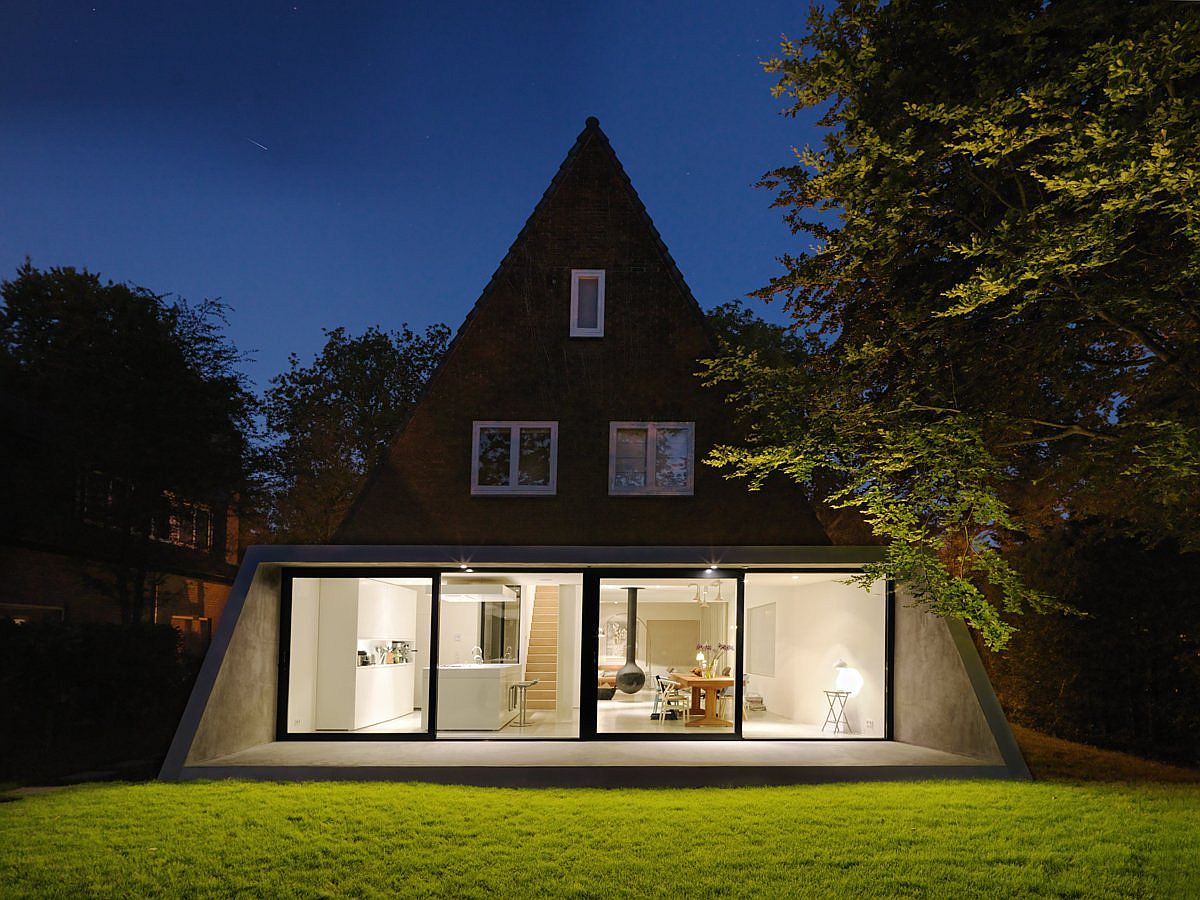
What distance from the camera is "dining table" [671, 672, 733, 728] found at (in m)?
14.6

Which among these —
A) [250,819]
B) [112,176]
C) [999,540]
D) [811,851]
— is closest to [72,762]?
[250,819]

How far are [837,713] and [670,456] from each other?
4.88 m

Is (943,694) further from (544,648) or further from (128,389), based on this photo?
(128,389)

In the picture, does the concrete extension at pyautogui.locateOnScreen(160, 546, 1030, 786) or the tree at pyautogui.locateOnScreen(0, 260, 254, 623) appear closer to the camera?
the concrete extension at pyautogui.locateOnScreen(160, 546, 1030, 786)

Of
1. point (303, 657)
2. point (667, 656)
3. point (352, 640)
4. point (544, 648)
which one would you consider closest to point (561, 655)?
point (544, 648)

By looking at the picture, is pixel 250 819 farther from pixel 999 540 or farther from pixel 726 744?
pixel 999 540

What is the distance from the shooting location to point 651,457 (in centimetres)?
1511

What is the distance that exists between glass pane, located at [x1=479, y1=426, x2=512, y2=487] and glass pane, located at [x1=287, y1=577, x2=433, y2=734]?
1816mm

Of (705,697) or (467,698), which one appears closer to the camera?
(467,698)

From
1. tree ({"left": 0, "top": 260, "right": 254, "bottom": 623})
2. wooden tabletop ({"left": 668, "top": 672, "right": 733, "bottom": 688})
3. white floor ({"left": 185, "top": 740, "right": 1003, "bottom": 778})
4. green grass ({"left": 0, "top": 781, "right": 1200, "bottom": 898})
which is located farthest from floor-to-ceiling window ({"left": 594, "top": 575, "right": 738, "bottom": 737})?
tree ({"left": 0, "top": 260, "right": 254, "bottom": 623})

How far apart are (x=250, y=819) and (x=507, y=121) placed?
452 feet

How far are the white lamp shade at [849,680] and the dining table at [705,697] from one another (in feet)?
5.82

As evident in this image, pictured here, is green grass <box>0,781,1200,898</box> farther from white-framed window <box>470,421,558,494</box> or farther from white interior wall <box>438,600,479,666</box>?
white-framed window <box>470,421,558,494</box>

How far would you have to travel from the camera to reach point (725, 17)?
123125mm
